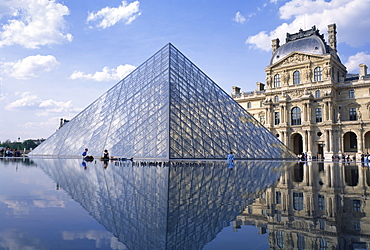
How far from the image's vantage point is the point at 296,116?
144 ft

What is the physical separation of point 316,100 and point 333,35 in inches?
510

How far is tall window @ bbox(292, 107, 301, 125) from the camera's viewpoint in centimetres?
4347

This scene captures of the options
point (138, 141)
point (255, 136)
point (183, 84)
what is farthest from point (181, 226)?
point (255, 136)

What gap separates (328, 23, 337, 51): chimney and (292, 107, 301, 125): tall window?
12.6 metres

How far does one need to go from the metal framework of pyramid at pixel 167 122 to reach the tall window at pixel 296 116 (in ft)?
68.8

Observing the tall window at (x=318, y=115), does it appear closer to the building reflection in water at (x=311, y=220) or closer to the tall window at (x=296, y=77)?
the tall window at (x=296, y=77)

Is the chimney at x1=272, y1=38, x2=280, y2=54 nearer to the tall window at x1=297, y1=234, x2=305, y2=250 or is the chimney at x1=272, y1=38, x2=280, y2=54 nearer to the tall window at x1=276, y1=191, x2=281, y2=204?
the tall window at x1=276, y1=191, x2=281, y2=204

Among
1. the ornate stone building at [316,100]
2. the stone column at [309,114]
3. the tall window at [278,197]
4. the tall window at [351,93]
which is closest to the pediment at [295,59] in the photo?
the ornate stone building at [316,100]

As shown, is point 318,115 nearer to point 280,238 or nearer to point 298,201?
point 298,201

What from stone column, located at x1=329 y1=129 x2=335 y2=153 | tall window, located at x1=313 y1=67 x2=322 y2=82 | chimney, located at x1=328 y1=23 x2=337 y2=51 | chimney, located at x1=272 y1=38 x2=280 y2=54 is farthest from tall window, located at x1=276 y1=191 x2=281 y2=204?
chimney, located at x1=272 y1=38 x2=280 y2=54

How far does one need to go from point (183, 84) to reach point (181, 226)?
58.3ft

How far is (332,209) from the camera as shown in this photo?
3.77 meters

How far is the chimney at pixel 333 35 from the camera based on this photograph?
4693 cm

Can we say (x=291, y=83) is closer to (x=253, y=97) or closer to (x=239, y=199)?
(x=253, y=97)
